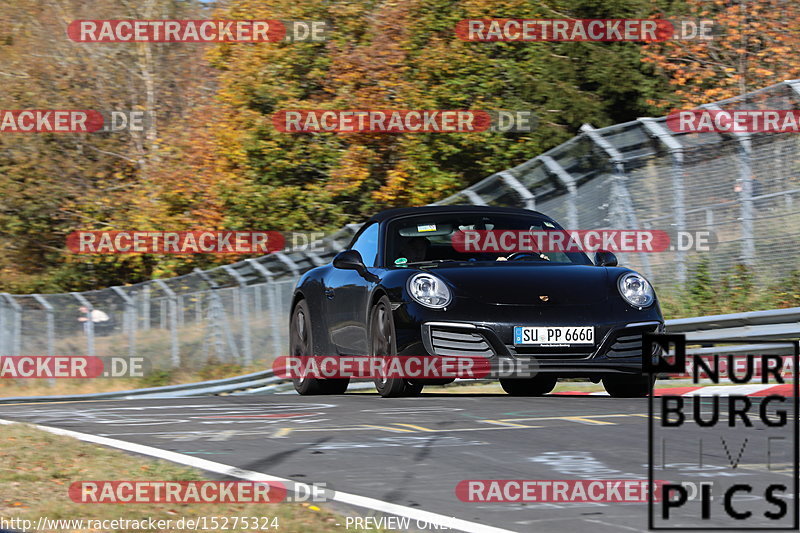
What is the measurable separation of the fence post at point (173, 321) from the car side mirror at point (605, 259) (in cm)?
1707

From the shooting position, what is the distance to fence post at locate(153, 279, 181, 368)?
26470mm

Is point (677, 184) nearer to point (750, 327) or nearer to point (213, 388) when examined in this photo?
point (750, 327)

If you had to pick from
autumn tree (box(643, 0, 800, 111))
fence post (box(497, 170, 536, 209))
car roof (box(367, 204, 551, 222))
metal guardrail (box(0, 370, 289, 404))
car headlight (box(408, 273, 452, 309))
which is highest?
autumn tree (box(643, 0, 800, 111))

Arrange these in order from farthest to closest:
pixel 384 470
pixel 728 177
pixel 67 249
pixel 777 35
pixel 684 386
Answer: pixel 67 249 → pixel 777 35 → pixel 728 177 → pixel 684 386 → pixel 384 470

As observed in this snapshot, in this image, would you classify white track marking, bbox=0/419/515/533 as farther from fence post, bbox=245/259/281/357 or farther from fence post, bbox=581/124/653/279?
fence post, bbox=245/259/281/357

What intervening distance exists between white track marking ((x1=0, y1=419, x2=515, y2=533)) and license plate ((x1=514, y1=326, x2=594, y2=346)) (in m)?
2.95

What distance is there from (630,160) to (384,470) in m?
9.77

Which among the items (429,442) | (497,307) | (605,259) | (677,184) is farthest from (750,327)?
(429,442)

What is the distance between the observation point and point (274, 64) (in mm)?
32656

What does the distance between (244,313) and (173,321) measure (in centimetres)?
289

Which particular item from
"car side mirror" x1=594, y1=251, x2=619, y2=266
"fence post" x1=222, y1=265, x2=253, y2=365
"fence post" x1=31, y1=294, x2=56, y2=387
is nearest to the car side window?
"car side mirror" x1=594, y1=251, x2=619, y2=266

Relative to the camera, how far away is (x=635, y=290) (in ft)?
31.5

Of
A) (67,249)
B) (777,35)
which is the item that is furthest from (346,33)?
(67,249)

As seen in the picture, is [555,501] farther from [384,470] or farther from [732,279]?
[732,279]
